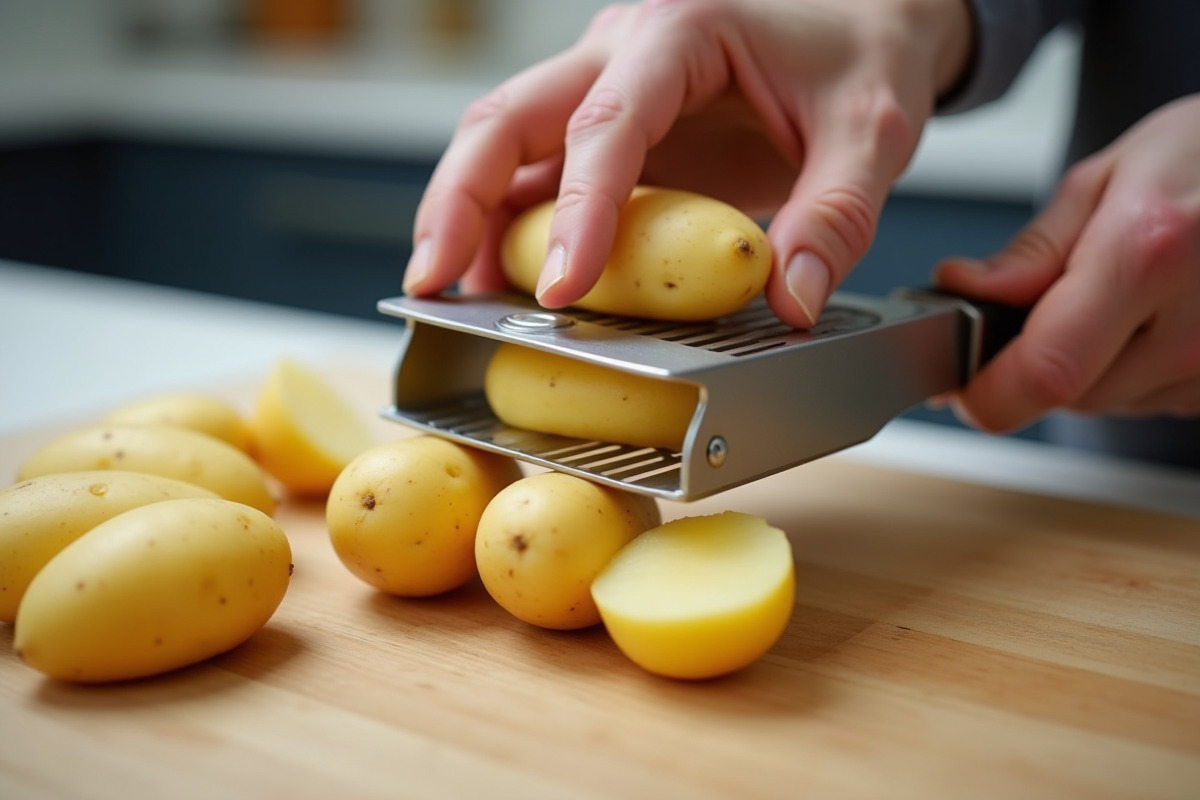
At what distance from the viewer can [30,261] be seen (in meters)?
4.68

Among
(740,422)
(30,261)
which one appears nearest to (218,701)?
(740,422)

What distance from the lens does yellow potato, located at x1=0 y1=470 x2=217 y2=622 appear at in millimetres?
971

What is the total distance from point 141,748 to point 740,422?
0.55 meters

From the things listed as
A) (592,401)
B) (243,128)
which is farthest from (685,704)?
(243,128)

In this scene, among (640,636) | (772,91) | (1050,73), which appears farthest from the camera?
(1050,73)

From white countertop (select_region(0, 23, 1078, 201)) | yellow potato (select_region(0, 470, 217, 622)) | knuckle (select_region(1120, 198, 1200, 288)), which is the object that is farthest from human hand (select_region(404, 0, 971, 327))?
white countertop (select_region(0, 23, 1078, 201))

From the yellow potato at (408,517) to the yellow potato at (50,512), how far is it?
0.19m

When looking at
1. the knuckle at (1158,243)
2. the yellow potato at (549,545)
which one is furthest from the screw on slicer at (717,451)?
the knuckle at (1158,243)

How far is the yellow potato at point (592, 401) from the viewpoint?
1.08m

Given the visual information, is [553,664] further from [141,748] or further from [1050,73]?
[1050,73]

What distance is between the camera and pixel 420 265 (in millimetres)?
1272

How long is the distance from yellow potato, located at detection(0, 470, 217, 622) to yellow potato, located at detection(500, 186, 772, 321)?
495 millimetres

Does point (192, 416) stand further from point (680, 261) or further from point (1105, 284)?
point (1105, 284)

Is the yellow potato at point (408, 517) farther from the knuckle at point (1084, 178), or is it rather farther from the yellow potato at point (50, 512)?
the knuckle at point (1084, 178)
